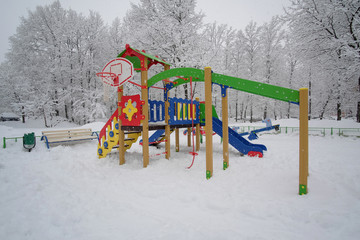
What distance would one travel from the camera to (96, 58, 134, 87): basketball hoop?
5.63 m

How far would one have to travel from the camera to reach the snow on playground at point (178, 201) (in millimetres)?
2428

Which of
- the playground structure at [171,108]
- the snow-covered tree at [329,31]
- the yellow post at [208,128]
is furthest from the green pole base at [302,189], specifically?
the snow-covered tree at [329,31]

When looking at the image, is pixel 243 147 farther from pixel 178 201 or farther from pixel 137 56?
pixel 137 56

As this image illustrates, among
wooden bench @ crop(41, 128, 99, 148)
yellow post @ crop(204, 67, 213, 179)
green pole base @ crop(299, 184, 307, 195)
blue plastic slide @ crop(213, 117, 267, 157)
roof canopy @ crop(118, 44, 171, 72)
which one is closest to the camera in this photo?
green pole base @ crop(299, 184, 307, 195)

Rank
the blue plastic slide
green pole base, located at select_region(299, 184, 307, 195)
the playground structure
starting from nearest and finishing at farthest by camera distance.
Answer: green pole base, located at select_region(299, 184, 307, 195) → the playground structure → the blue plastic slide

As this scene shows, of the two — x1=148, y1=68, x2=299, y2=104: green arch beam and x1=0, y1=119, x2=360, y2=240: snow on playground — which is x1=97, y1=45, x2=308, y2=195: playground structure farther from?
x1=0, y1=119, x2=360, y2=240: snow on playground

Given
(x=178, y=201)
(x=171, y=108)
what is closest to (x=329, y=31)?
(x=171, y=108)

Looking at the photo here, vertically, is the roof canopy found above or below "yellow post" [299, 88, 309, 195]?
above

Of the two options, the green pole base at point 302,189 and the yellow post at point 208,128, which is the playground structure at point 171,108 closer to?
the yellow post at point 208,128

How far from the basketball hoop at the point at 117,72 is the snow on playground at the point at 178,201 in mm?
2727

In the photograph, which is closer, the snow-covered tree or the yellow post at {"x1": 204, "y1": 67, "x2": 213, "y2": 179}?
the yellow post at {"x1": 204, "y1": 67, "x2": 213, "y2": 179}

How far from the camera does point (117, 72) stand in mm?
5801

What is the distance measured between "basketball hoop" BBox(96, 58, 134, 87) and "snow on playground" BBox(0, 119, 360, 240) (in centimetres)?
273

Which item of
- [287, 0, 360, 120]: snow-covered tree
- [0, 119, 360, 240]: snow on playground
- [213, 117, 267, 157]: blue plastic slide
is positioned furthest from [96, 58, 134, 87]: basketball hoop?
[287, 0, 360, 120]: snow-covered tree
